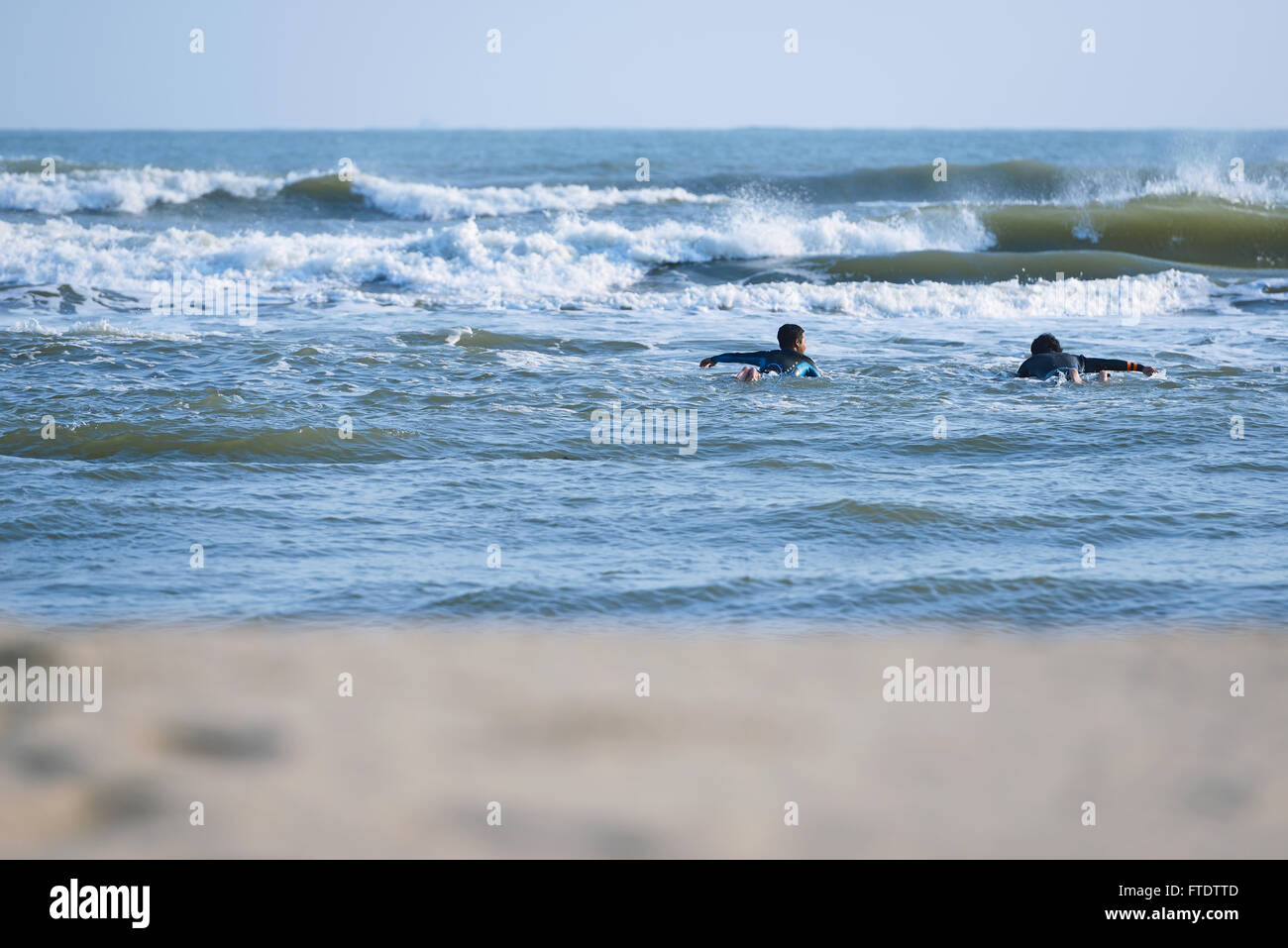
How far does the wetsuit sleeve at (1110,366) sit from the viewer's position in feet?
36.2

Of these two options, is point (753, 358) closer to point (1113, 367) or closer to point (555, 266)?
point (1113, 367)

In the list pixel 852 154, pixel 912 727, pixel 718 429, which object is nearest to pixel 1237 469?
pixel 718 429

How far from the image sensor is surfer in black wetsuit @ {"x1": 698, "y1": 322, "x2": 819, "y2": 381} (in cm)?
1125

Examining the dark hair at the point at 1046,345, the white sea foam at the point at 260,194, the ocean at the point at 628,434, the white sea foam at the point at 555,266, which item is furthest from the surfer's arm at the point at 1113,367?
the white sea foam at the point at 260,194

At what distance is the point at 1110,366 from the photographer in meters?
11.1

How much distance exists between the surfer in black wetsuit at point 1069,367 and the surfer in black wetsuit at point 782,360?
1910 mm

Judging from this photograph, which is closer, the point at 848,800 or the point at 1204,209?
the point at 848,800

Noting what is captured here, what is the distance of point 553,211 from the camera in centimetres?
2880

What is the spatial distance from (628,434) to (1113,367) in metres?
4.64

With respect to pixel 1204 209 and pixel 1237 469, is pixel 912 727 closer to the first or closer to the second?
pixel 1237 469

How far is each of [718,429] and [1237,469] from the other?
3.54 m

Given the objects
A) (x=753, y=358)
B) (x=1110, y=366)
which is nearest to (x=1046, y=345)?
(x=1110, y=366)

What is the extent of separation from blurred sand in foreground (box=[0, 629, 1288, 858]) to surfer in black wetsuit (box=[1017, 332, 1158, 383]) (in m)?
5.87

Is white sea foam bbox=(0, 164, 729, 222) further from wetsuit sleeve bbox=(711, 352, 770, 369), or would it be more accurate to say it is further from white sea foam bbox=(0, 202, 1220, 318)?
wetsuit sleeve bbox=(711, 352, 770, 369)
